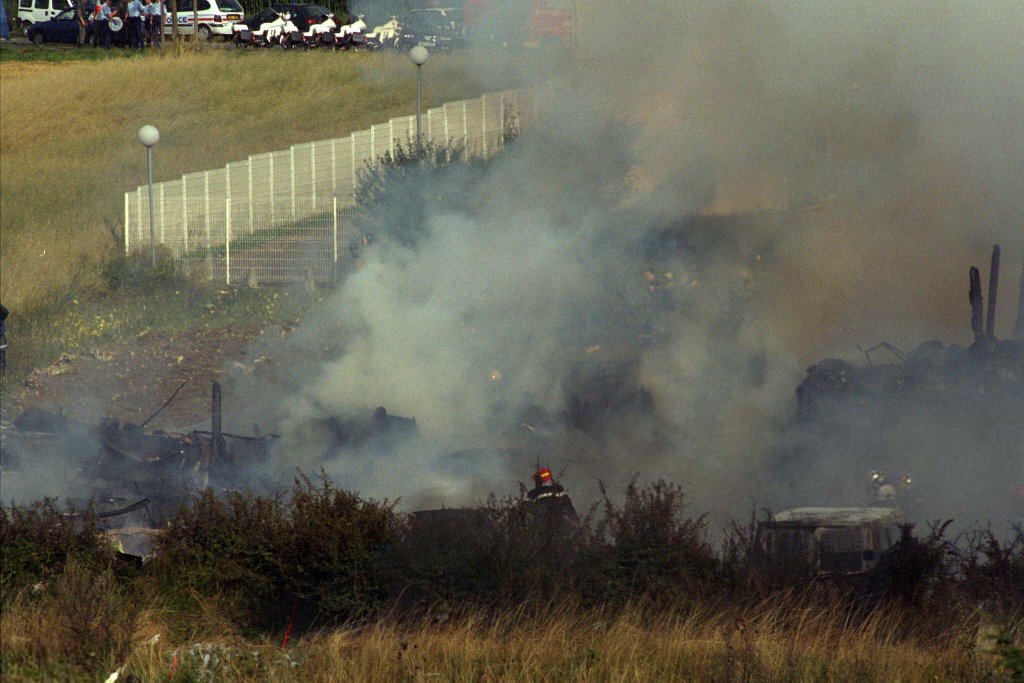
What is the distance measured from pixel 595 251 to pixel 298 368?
150 inches

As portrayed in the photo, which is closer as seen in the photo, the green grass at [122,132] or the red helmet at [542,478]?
the red helmet at [542,478]

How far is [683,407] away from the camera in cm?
1438

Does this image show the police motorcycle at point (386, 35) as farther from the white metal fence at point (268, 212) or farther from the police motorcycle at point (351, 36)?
the police motorcycle at point (351, 36)

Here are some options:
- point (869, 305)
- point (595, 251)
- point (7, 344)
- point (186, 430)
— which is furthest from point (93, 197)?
point (869, 305)

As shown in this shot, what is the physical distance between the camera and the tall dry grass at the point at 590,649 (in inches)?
283

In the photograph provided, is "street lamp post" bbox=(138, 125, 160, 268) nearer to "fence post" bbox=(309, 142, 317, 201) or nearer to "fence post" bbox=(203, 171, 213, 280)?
"fence post" bbox=(203, 171, 213, 280)

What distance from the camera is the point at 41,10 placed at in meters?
40.2

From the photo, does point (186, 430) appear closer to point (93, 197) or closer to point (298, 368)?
point (298, 368)

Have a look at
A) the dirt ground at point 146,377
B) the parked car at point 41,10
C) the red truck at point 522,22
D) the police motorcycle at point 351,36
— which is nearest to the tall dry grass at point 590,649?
the red truck at point 522,22

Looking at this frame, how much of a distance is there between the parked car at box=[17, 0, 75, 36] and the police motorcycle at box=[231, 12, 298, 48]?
677cm

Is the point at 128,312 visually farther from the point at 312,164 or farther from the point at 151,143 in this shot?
the point at 312,164

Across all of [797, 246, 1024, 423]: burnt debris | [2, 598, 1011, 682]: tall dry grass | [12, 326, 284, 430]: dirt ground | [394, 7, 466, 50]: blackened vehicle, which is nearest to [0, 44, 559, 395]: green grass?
[394, 7, 466, 50]: blackened vehicle

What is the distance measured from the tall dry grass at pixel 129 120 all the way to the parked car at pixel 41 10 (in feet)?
15.9

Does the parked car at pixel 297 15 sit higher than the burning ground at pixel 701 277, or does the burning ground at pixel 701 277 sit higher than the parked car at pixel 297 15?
the parked car at pixel 297 15
